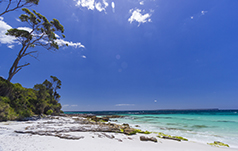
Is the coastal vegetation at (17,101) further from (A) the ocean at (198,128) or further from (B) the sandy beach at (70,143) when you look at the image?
(A) the ocean at (198,128)

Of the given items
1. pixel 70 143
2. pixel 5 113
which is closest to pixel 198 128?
pixel 70 143

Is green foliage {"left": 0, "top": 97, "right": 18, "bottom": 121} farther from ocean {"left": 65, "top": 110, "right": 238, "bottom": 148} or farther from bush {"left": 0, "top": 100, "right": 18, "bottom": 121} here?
ocean {"left": 65, "top": 110, "right": 238, "bottom": 148}

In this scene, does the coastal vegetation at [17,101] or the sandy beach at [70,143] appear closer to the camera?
the sandy beach at [70,143]

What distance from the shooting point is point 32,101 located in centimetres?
2458

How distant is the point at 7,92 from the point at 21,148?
17828mm

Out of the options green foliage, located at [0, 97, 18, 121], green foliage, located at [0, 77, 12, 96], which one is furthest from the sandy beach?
green foliage, located at [0, 77, 12, 96]

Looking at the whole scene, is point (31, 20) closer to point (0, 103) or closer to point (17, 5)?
point (17, 5)

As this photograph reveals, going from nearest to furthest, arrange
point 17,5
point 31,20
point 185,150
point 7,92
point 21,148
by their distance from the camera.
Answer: point 21,148
point 185,150
point 17,5
point 7,92
point 31,20

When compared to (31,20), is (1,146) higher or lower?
lower

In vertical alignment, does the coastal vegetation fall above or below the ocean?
above

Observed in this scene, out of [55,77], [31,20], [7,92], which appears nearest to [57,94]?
[55,77]

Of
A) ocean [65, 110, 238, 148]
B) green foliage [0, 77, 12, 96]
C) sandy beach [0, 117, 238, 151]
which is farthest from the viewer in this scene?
green foliage [0, 77, 12, 96]

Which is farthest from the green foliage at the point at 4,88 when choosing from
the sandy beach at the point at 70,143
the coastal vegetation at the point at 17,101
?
the sandy beach at the point at 70,143

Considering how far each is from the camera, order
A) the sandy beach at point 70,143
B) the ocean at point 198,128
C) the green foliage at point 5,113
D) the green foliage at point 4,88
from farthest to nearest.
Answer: the green foliage at point 4,88 < the green foliage at point 5,113 < the ocean at point 198,128 < the sandy beach at point 70,143
